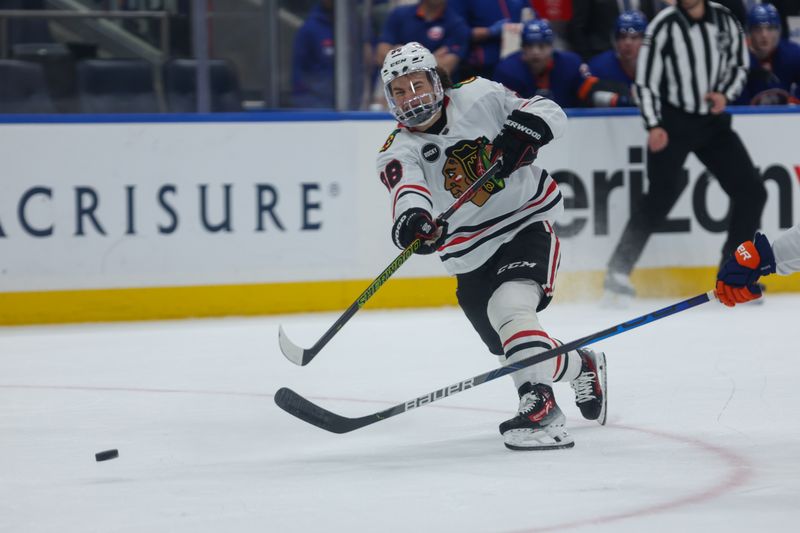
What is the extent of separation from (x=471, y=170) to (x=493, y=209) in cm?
11

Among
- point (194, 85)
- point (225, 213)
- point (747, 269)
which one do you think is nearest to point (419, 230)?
point (747, 269)

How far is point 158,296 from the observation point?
5684 millimetres

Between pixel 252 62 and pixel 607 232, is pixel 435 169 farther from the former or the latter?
pixel 607 232

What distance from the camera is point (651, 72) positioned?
6008mm

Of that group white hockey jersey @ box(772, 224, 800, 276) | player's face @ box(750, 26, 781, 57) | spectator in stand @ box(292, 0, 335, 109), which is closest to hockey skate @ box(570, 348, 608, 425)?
white hockey jersey @ box(772, 224, 800, 276)

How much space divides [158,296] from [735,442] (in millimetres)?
3072

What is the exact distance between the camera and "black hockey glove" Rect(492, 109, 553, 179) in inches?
128

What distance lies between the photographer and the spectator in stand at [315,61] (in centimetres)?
586

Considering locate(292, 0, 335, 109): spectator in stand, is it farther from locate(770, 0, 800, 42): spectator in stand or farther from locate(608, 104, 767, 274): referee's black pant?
locate(770, 0, 800, 42): spectator in stand

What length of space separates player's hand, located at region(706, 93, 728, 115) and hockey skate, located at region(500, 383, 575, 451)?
3157mm

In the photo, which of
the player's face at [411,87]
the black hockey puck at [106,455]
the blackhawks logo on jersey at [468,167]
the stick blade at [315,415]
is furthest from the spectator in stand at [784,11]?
the black hockey puck at [106,455]

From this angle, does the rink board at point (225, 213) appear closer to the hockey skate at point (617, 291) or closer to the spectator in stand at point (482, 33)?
the hockey skate at point (617, 291)

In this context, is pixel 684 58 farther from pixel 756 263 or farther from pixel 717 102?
pixel 756 263

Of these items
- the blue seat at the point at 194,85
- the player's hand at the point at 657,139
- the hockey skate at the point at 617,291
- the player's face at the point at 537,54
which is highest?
the player's face at the point at 537,54
